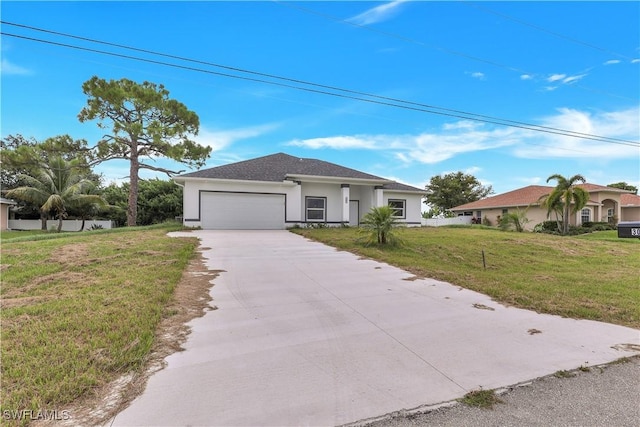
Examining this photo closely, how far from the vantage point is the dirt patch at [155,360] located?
230 centimetres

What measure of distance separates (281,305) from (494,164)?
23698mm

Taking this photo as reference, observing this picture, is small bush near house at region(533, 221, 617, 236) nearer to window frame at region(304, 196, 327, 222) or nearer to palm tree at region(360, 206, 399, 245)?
window frame at region(304, 196, 327, 222)

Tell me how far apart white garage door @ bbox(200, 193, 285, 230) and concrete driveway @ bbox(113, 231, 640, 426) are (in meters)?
10.8

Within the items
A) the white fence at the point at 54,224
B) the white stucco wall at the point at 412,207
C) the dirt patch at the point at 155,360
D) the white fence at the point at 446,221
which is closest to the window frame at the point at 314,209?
the white stucco wall at the point at 412,207

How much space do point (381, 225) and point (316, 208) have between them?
8287mm

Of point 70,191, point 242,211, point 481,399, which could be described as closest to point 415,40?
point 481,399

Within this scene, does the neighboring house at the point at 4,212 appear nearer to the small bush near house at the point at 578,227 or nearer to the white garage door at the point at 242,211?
the white garage door at the point at 242,211

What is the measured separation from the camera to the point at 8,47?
7.48m

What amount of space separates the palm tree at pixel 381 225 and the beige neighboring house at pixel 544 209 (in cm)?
1817

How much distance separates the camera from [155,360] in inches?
123

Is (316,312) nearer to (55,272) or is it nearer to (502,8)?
(55,272)

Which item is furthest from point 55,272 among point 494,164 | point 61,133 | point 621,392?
point 494,164

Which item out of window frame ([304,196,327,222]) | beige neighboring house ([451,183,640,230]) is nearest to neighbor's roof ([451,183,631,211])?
beige neighboring house ([451,183,640,230])

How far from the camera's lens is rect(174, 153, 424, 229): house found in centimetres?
1638
